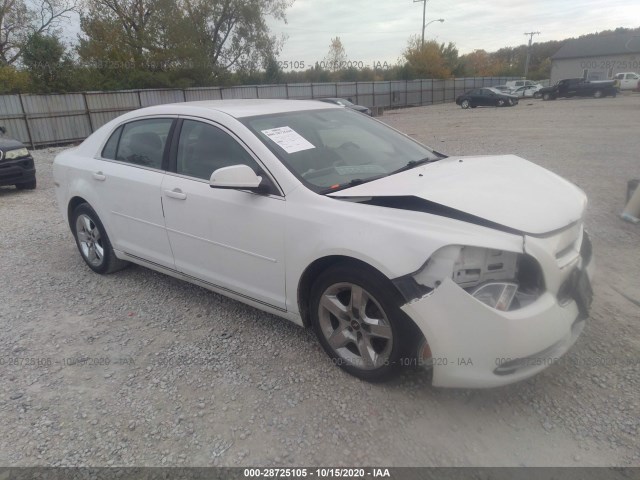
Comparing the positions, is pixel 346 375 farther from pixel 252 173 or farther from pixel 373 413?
pixel 252 173

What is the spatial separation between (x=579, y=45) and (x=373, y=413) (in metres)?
68.3

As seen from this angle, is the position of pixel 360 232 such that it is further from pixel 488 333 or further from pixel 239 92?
pixel 239 92

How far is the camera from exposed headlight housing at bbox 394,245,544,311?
2.26m

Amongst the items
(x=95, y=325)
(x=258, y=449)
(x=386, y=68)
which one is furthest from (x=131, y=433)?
(x=386, y=68)

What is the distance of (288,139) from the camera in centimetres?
314

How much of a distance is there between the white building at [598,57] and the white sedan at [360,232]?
202 ft

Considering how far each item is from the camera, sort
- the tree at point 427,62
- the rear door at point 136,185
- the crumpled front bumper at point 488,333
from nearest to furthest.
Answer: the crumpled front bumper at point 488,333 < the rear door at point 136,185 < the tree at point 427,62

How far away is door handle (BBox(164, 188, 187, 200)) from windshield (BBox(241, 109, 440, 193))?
0.71m

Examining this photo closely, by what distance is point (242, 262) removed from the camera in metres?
3.11

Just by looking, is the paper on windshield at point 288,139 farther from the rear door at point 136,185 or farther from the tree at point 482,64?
the tree at point 482,64

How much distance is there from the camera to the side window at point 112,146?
4.11 metres

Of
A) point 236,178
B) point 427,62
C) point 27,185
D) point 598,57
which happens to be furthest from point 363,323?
point 598,57

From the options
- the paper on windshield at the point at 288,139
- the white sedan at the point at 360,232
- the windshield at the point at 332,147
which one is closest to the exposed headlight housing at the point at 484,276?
the white sedan at the point at 360,232

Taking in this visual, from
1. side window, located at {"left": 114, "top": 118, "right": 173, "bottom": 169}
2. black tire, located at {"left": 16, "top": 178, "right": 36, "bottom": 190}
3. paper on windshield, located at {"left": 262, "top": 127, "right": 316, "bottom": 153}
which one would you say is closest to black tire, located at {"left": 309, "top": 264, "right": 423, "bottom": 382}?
paper on windshield, located at {"left": 262, "top": 127, "right": 316, "bottom": 153}
